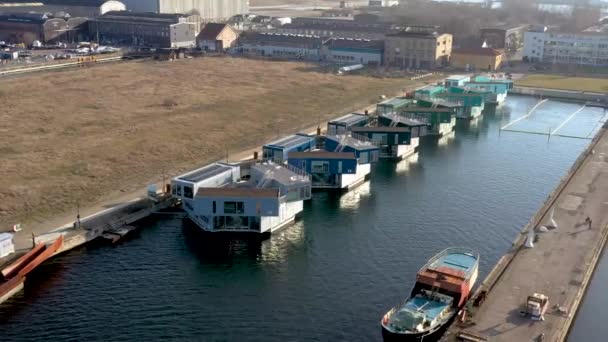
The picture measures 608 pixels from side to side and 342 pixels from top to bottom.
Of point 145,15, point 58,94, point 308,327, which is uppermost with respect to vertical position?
point 145,15

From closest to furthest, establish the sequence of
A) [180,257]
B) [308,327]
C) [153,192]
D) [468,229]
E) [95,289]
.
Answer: [308,327] → [95,289] → [180,257] → [468,229] → [153,192]

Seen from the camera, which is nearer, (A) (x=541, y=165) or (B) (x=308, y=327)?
(B) (x=308, y=327)

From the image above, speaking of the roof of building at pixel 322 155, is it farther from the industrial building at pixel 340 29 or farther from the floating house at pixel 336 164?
the industrial building at pixel 340 29

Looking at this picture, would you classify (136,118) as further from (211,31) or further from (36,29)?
(36,29)

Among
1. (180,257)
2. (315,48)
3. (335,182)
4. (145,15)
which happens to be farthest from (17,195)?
(145,15)

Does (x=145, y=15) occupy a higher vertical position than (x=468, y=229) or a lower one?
higher

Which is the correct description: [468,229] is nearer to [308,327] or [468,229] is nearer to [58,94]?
[308,327]

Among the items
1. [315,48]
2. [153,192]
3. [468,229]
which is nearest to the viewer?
[468,229]
